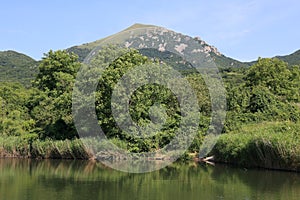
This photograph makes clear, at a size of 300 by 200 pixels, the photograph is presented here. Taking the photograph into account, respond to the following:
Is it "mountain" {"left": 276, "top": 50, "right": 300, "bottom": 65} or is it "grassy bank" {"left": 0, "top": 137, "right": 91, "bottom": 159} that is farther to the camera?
"mountain" {"left": 276, "top": 50, "right": 300, "bottom": 65}

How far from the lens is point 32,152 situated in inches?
1372

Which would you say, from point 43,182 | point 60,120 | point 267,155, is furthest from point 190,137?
point 43,182

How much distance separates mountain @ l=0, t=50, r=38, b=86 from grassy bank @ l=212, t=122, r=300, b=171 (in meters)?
55.5

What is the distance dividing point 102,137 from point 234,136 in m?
10.2

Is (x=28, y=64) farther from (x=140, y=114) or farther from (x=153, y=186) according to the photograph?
(x=153, y=186)

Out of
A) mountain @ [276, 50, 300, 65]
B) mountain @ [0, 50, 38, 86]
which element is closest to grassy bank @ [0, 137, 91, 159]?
mountain @ [0, 50, 38, 86]

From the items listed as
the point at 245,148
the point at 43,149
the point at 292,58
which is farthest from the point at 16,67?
the point at 245,148

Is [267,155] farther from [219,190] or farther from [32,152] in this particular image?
[32,152]

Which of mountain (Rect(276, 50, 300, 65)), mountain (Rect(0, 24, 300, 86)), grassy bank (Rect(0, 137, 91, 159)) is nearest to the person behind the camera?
grassy bank (Rect(0, 137, 91, 159))

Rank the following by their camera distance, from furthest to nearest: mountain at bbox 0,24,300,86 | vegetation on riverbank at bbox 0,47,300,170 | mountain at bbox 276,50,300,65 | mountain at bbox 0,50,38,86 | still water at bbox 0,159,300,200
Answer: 1. mountain at bbox 276,50,300,65
2. mountain at bbox 0,50,38,86
3. mountain at bbox 0,24,300,86
4. vegetation on riverbank at bbox 0,47,300,170
5. still water at bbox 0,159,300,200

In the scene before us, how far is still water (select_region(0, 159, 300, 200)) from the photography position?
569 inches

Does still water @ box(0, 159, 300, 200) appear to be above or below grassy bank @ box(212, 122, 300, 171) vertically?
below

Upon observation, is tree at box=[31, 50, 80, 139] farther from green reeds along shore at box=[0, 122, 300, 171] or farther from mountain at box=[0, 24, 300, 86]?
mountain at box=[0, 24, 300, 86]

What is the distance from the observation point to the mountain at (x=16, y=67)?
84963 mm
